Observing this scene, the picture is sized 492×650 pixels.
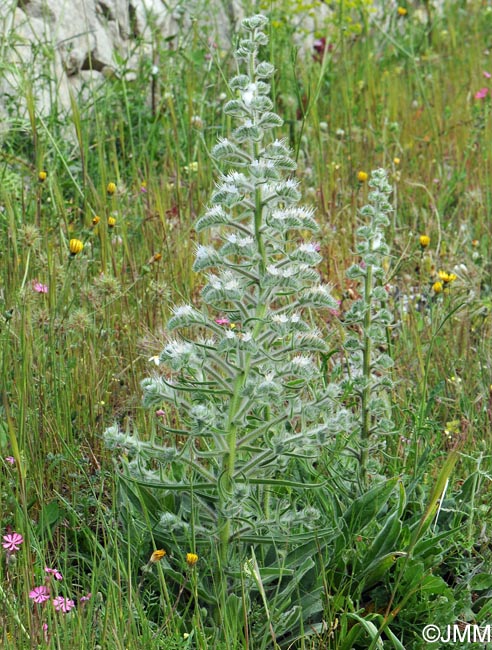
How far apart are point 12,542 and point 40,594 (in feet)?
0.68

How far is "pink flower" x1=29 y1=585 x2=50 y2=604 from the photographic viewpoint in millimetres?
1907

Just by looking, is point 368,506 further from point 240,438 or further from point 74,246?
point 74,246

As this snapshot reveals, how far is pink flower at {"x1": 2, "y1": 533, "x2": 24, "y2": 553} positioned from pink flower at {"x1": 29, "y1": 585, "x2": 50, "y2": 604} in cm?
16

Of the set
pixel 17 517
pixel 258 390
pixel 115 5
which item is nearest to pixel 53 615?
pixel 17 517

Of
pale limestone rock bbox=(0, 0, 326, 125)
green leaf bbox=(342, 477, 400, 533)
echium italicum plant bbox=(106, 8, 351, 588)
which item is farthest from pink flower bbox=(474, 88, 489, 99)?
green leaf bbox=(342, 477, 400, 533)

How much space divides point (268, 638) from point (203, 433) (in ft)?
1.67

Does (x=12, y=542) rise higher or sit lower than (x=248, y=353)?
lower

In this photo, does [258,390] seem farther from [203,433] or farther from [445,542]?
[445,542]

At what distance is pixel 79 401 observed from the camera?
9.00ft

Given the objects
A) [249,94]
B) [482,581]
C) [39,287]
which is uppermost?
[249,94]

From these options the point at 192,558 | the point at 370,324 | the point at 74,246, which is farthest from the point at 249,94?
the point at 74,246

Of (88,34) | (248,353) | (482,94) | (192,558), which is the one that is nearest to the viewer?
(192,558)

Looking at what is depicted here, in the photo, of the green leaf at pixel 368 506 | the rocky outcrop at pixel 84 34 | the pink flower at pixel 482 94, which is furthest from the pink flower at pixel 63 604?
the pink flower at pixel 482 94

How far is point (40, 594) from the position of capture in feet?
6.30
